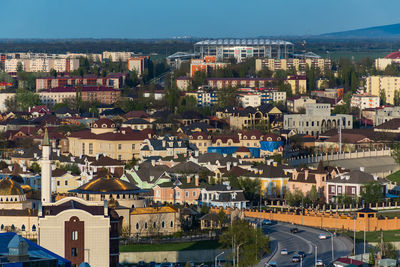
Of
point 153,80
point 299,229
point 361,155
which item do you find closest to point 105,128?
point 361,155

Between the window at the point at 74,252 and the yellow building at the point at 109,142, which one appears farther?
the yellow building at the point at 109,142

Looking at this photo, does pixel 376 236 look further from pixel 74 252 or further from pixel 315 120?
pixel 315 120

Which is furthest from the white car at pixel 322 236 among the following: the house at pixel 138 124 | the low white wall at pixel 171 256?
the house at pixel 138 124

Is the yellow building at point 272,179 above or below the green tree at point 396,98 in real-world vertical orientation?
below

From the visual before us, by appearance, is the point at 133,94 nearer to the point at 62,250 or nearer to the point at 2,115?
the point at 2,115

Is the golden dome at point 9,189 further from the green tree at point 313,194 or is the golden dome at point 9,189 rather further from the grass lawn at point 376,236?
the green tree at point 313,194

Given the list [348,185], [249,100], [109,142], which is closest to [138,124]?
[109,142]

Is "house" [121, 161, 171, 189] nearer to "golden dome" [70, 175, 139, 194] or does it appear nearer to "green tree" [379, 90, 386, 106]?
"golden dome" [70, 175, 139, 194]
